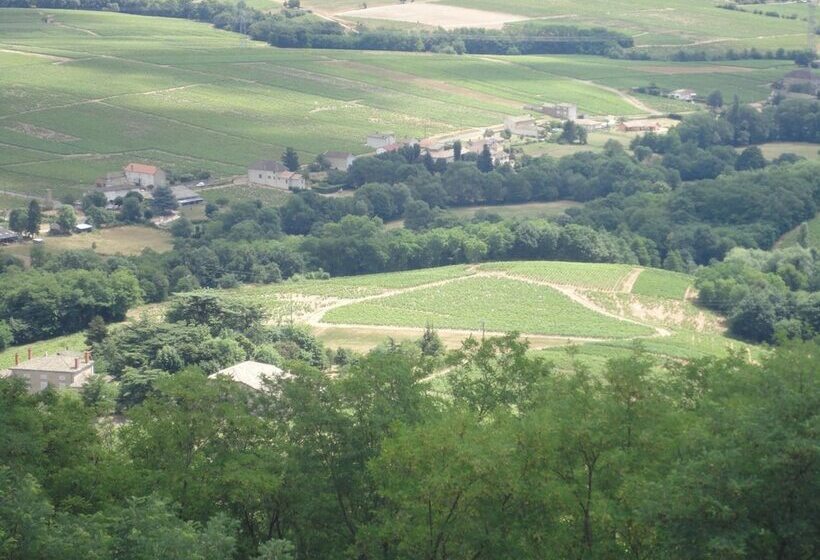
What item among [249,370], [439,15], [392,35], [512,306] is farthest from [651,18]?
[249,370]

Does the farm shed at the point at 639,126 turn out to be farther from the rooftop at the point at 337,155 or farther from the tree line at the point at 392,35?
the tree line at the point at 392,35

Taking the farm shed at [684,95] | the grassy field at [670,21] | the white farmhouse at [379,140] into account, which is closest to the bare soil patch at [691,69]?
the farm shed at [684,95]

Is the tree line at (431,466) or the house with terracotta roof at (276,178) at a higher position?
the tree line at (431,466)

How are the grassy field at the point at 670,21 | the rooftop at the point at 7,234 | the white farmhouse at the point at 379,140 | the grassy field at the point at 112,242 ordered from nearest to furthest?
the grassy field at the point at 112,242
the rooftop at the point at 7,234
the white farmhouse at the point at 379,140
the grassy field at the point at 670,21

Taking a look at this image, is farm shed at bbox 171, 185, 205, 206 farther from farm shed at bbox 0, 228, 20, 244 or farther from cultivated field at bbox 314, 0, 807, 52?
cultivated field at bbox 314, 0, 807, 52

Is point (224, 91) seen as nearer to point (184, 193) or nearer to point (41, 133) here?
point (41, 133)

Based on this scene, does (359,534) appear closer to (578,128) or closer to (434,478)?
(434,478)

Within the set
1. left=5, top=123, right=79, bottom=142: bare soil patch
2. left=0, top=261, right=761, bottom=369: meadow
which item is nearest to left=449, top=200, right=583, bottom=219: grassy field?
left=0, top=261, right=761, bottom=369: meadow
